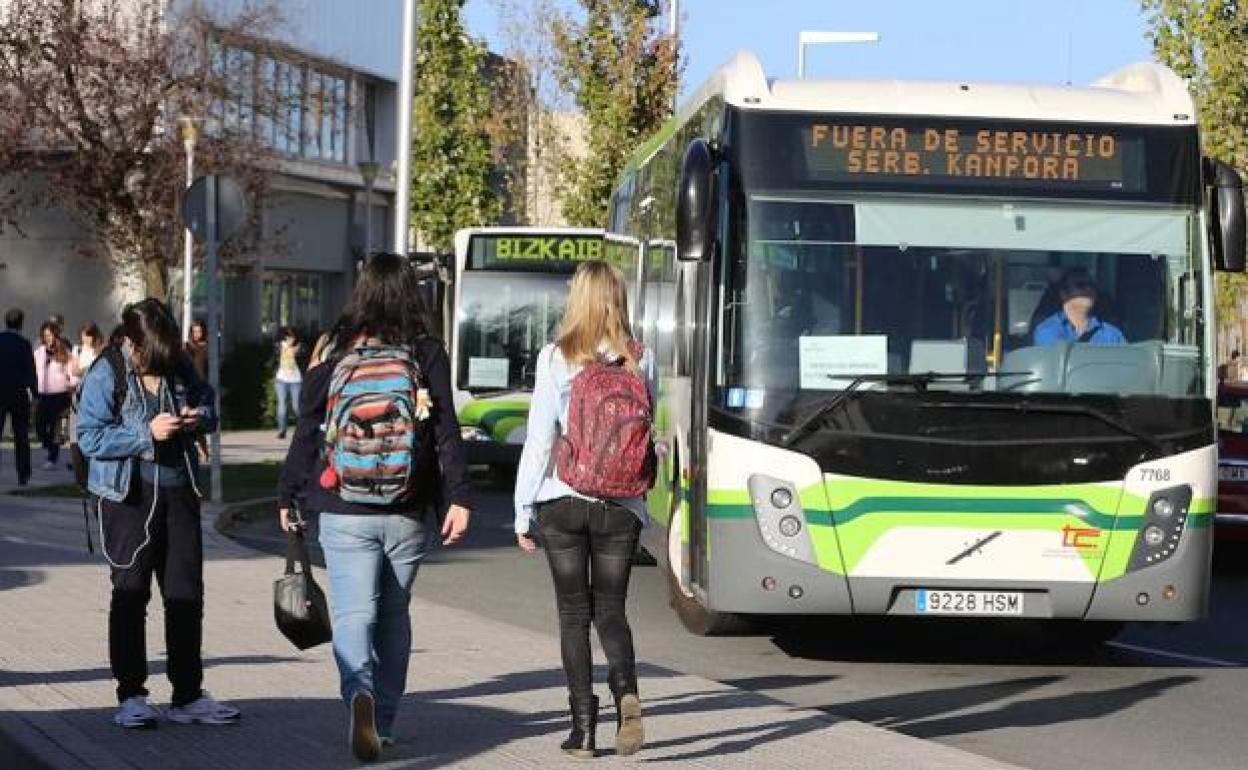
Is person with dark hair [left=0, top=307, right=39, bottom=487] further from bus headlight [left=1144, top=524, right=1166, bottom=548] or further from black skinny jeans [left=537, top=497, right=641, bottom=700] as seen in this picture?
black skinny jeans [left=537, top=497, right=641, bottom=700]

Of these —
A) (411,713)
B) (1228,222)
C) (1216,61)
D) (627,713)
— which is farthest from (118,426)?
(1216,61)

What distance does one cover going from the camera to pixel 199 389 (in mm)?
10008

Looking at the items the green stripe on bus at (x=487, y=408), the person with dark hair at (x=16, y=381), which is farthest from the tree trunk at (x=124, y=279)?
the person with dark hair at (x=16, y=381)

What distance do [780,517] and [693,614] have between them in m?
2.10

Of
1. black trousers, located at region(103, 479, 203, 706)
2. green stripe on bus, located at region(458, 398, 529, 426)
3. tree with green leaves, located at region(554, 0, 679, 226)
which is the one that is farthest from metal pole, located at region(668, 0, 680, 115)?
black trousers, located at region(103, 479, 203, 706)

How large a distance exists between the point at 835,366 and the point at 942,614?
4.42 feet

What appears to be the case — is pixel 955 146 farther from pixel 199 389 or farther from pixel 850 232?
pixel 199 389

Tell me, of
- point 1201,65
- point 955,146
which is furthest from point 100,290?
point 955,146

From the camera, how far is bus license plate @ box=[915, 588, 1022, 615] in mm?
12852

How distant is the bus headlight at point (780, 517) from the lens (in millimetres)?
12797

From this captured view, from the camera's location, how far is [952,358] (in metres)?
12.9

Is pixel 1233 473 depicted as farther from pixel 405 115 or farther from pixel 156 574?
pixel 156 574

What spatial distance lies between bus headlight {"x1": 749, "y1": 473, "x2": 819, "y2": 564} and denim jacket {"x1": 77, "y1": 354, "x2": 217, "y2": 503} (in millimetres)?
3660

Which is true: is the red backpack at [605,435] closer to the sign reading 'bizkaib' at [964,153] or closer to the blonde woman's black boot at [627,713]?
the blonde woman's black boot at [627,713]
